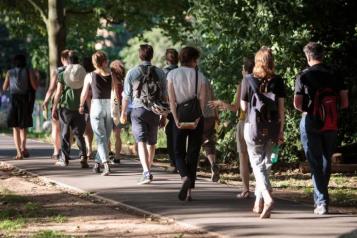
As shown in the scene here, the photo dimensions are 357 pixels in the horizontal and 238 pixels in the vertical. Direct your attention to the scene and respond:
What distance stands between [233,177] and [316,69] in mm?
5297

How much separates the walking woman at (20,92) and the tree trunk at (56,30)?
271 inches

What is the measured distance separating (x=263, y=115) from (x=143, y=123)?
3.10 m

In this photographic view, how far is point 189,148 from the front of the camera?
1066 cm

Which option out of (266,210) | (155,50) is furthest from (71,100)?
(155,50)

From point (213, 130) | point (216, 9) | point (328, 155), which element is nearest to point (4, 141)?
point (216, 9)

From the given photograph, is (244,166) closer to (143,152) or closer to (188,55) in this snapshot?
(188,55)

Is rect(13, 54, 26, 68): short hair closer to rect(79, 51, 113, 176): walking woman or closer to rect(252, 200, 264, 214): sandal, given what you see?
rect(79, 51, 113, 176): walking woman

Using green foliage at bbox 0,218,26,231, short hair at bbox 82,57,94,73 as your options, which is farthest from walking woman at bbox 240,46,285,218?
short hair at bbox 82,57,94,73

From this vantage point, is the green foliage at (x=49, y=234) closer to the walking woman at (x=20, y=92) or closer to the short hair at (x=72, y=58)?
the short hair at (x=72, y=58)

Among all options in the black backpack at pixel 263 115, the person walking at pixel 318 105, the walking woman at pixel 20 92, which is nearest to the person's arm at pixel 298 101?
the person walking at pixel 318 105

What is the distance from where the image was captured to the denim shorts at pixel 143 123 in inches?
472

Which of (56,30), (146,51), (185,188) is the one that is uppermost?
(56,30)

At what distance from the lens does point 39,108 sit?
32.7m

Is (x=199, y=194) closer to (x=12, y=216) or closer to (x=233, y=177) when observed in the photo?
(x=12, y=216)
